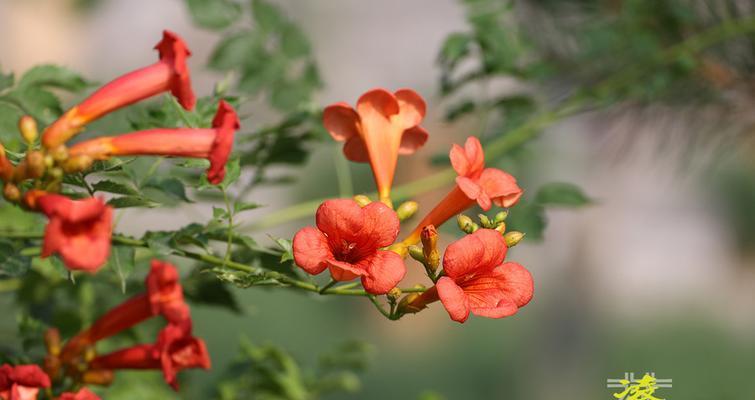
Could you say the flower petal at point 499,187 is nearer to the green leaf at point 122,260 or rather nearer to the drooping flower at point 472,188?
the drooping flower at point 472,188

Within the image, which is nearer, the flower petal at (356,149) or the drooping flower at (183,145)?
the drooping flower at (183,145)

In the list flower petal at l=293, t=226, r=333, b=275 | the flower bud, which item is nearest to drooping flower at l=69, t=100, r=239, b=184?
flower petal at l=293, t=226, r=333, b=275

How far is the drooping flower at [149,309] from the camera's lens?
1095 millimetres

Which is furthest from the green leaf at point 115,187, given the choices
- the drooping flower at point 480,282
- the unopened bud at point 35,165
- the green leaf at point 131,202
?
the drooping flower at point 480,282

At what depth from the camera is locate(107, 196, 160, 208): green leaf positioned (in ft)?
3.12

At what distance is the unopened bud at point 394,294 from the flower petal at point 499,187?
0.55 feet

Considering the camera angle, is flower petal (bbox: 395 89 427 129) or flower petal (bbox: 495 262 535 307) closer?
flower petal (bbox: 495 262 535 307)

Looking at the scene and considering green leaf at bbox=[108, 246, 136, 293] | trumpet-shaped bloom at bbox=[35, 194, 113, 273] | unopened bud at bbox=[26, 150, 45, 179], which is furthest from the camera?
green leaf at bbox=[108, 246, 136, 293]

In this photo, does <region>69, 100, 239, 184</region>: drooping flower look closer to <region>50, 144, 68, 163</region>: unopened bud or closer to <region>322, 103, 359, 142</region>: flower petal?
<region>50, 144, 68, 163</region>: unopened bud

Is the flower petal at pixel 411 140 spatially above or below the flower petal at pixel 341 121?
above

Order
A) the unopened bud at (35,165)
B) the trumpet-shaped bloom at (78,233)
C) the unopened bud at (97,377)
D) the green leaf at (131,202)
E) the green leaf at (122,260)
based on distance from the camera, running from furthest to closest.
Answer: the unopened bud at (97,377) < the green leaf at (122,260) < the green leaf at (131,202) < the unopened bud at (35,165) < the trumpet-shaped bloom at (78,233)

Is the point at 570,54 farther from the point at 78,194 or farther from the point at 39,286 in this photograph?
the point at 78,194

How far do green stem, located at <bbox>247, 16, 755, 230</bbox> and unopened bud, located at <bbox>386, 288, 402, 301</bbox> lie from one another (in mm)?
549

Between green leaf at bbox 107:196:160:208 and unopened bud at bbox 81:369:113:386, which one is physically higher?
green leaf at bbox 107:196:160:208
